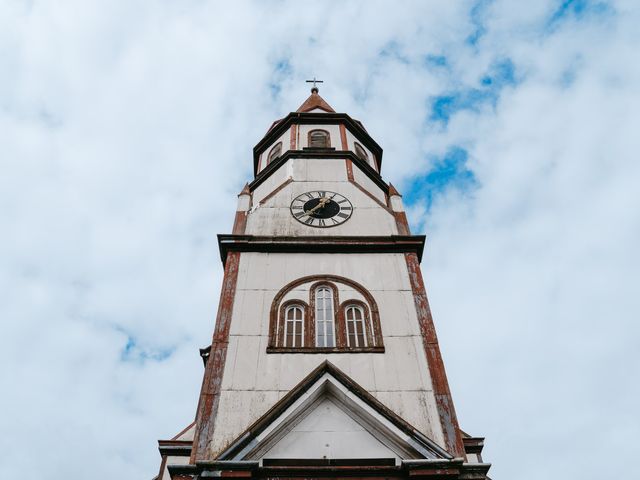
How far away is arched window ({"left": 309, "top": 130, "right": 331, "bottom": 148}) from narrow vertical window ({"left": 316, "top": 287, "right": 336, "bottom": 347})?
962cm

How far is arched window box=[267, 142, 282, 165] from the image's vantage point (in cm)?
2631

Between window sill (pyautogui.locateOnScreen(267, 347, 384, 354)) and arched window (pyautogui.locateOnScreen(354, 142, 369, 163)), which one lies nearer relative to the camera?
window sill (pyautogui.locateOnScreen(267, 347, 384, 354))

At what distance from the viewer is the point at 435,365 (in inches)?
605

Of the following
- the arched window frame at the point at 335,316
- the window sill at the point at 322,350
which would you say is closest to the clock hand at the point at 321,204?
the arched window frame at the point at 335,316

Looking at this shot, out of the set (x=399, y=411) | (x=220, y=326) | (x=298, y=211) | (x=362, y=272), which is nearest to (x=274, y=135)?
(x=298, y=211)

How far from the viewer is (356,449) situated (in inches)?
527

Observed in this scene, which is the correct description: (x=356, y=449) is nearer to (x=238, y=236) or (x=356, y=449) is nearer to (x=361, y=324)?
(x=361, y=324)

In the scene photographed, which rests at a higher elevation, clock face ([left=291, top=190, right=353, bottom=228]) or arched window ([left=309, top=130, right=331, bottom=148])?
arched window ([left=309, top=130, right=331, bottom=148])

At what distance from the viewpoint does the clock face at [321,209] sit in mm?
20656

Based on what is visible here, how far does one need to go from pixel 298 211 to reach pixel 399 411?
8.65 metres

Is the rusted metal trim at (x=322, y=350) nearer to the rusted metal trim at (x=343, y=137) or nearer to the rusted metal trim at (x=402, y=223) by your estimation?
the rusted metal trim at (x=402, y=223)

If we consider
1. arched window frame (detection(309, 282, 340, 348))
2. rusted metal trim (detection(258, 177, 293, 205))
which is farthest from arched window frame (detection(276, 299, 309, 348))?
rusted metal trim (detection(258, 177, 293, 205))

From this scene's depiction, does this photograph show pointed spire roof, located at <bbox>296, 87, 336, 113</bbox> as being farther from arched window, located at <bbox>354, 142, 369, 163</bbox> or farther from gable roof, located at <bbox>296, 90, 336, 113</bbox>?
arched window, located at <bbox>354, 142, 369, 163</bbox>

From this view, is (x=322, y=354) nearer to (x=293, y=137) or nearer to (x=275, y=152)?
(x=293, y=137)
